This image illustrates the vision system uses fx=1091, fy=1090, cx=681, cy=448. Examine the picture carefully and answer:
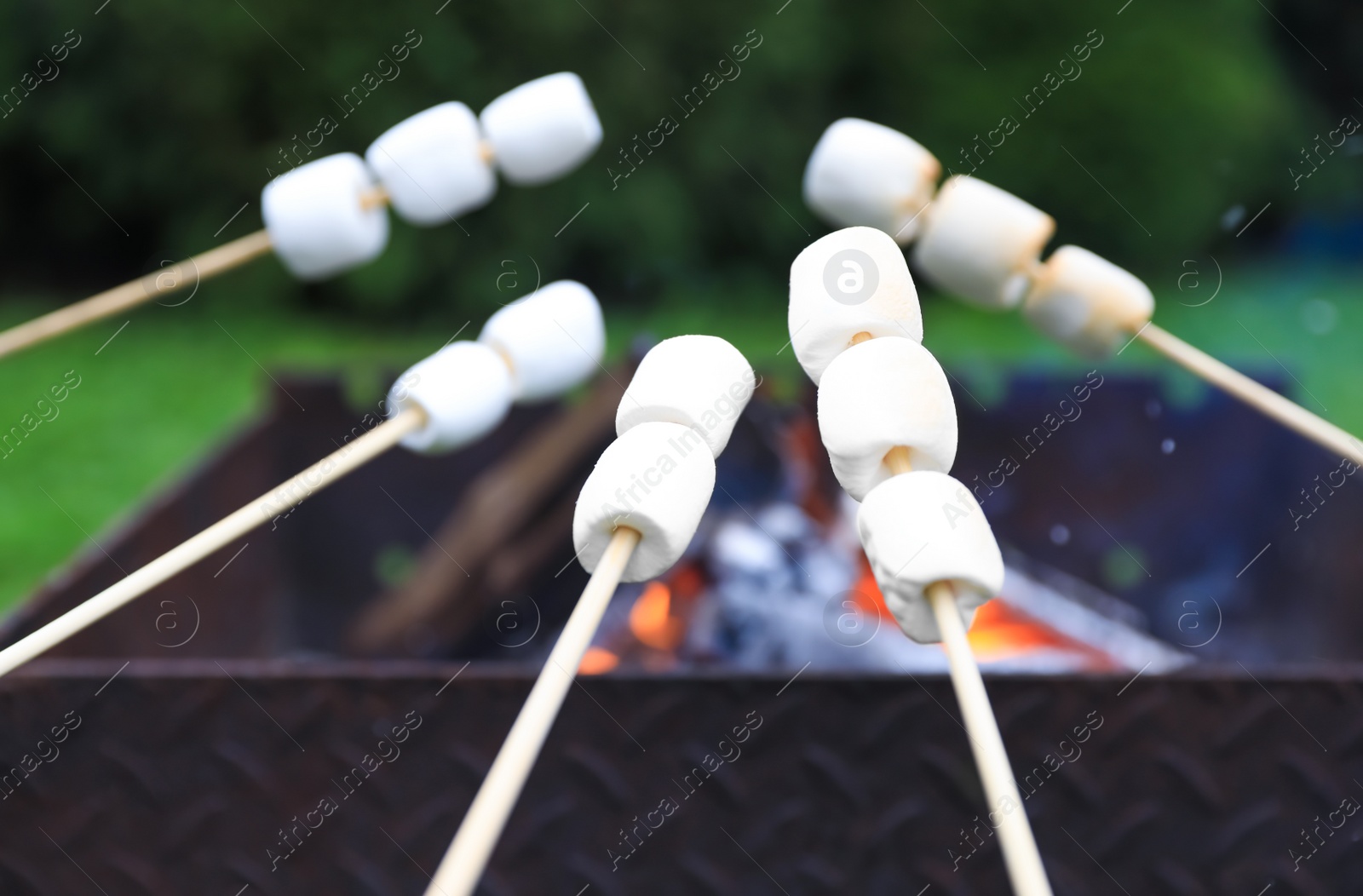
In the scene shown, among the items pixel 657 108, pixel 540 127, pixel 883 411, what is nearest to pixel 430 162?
pixel 540 127

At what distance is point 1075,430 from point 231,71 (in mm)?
2696

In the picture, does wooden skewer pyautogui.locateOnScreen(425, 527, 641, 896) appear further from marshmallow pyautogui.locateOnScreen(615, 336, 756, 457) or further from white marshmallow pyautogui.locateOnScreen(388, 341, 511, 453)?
white marshmallow pyautogui.locateOnScreen(388, 341, 511, 453)

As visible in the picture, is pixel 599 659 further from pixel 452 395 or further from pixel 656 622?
pixel 452 395

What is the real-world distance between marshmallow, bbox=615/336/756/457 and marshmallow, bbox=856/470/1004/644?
0.15 metres

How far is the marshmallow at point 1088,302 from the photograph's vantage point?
0.99 meters

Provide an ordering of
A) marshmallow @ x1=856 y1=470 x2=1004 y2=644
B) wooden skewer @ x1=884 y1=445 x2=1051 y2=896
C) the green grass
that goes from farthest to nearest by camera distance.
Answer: the green grass, marshmallow @ x1=856 y1=470 x2=1004 y2=644, wooden skewer @ x1=884 y1=445 x2=1051 y2=896

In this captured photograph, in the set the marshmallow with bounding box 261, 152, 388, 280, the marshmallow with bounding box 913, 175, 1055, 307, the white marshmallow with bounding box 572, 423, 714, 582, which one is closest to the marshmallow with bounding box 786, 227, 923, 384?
the white marshmallow with bounding box 572, 423, 714, 582

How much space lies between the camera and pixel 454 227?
3.41 metres

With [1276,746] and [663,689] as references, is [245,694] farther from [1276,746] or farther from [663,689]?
[1276,746]

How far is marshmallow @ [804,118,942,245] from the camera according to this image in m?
0.98

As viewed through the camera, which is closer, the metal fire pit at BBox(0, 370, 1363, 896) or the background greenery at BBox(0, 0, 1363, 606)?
the metal fire pit at BBox(0, 370, 1363, 896)

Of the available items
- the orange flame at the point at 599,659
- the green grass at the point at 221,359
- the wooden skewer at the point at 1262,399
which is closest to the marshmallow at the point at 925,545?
the wooden skewer at the point at 1262,399

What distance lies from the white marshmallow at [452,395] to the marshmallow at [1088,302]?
0.51 m

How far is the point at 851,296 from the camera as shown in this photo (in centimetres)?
76
